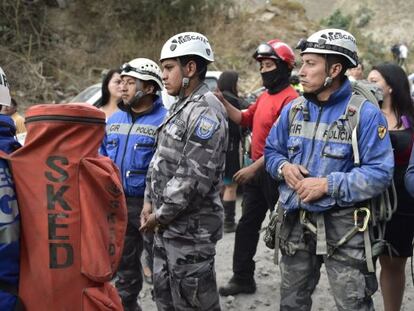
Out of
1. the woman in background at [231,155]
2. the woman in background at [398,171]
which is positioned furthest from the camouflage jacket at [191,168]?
the woman in background at [231,155]

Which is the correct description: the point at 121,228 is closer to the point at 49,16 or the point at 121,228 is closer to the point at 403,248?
the point at 403,248

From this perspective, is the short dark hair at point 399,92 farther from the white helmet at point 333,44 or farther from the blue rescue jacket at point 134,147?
the blue rescue jacket at point 134,147

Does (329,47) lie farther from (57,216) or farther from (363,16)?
(363,16)

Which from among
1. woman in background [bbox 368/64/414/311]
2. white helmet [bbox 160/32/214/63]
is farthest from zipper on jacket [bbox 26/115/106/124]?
woman in background [bbox 368/64/414/311]

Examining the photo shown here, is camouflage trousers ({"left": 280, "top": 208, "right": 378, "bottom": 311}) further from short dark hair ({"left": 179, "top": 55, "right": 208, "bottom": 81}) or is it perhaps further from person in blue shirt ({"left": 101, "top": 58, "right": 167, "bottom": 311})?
person in blue shirt ({"left": 101, "top": 58, "right": 167, "bottom": 311})

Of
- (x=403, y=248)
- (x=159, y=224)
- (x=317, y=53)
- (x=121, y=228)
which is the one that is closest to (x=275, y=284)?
(x=403, y=248)

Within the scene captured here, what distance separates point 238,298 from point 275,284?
52 centimetres

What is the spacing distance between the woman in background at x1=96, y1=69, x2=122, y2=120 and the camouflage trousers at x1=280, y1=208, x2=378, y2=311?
262 centimetres

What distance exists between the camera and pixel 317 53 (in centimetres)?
298

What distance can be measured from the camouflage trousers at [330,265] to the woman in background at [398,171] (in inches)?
33.4

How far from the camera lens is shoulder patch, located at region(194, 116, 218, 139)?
300cm

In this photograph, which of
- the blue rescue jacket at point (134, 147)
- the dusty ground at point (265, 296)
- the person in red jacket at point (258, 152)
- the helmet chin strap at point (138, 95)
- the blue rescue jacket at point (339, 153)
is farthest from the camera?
the dusty ground at point (265, 296)

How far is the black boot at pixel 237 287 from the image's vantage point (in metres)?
4.59

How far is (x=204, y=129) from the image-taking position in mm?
3010
